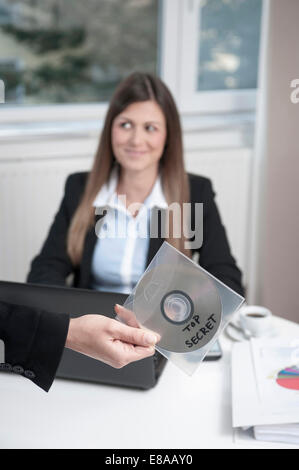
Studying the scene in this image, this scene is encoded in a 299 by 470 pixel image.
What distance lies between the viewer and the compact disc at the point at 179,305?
957 millimetres

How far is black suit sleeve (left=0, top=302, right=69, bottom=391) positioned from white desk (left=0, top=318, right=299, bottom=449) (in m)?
0.12

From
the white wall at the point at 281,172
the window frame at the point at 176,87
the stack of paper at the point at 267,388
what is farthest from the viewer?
the window frame at the point at 176,87

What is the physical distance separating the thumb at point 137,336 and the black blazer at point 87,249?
88 centimetres

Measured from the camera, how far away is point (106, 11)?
3.13 metres

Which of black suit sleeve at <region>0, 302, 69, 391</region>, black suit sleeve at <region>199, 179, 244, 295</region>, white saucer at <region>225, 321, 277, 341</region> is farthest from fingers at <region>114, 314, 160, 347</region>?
black suit sleeve at <region>199, 179, 244, 295</region>

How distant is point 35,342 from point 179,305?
27 cm

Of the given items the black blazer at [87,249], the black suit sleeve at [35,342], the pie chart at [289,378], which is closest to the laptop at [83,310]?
the black suit sleeve at [35,342]

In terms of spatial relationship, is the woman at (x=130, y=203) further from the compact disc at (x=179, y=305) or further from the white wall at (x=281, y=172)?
the compact disc at (x=179, y=305)

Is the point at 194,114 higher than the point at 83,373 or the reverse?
higher

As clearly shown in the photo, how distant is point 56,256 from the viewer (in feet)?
6.56

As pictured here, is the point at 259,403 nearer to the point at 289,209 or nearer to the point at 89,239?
the point at 89,239
